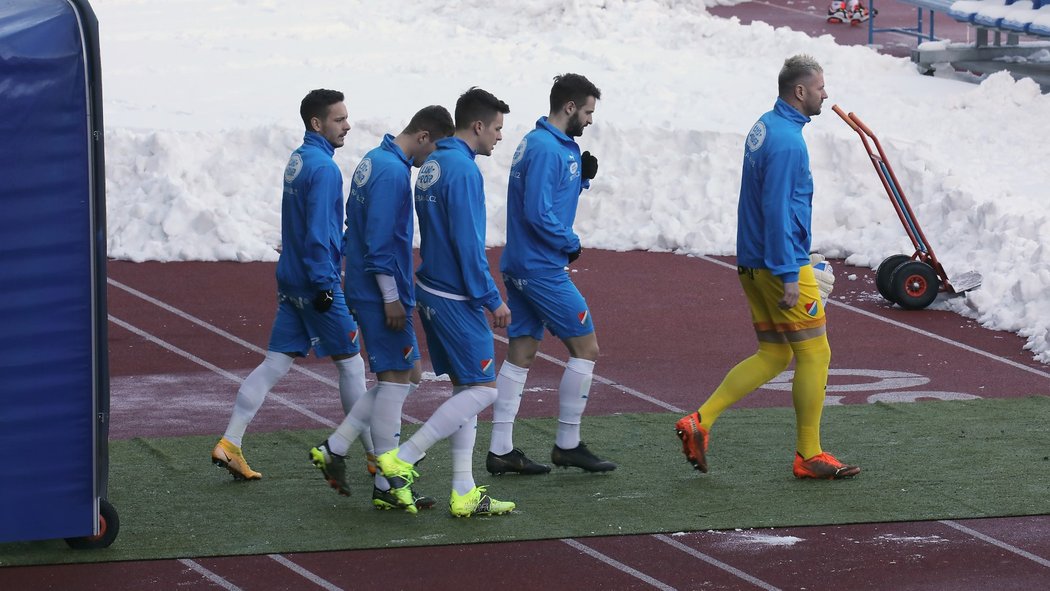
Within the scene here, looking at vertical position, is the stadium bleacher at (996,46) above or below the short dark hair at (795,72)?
above

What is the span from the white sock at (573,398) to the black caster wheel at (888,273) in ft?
16.2

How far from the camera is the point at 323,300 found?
7906 mm

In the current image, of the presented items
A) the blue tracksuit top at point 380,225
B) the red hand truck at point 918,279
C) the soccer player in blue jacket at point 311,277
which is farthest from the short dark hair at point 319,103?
the red hand truck at point 918,279

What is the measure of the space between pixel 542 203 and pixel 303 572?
2.23 meters

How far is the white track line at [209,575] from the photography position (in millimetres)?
6562

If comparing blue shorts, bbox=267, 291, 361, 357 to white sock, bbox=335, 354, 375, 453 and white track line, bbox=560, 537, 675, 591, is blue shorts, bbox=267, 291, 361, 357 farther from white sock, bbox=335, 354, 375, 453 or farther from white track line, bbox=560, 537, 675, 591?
white track line, bbox=560, 537, 675, 591

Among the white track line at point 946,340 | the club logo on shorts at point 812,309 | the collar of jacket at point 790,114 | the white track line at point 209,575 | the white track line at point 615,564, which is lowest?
the white track line at point 209,575

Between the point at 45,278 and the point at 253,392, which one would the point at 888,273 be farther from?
the point at 45,278

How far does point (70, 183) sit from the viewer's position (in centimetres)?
655

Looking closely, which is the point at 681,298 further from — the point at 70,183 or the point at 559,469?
the point at 70,183

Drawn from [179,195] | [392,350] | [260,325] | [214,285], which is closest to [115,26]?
[179,195]

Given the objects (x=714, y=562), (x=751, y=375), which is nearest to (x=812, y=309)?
(x=751, y=375)

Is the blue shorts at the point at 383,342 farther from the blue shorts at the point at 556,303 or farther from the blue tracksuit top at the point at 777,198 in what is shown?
the blue tracksuit top at the point at 777,198

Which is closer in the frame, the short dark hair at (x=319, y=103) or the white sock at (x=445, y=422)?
the white sock at (x=445, y=422)
